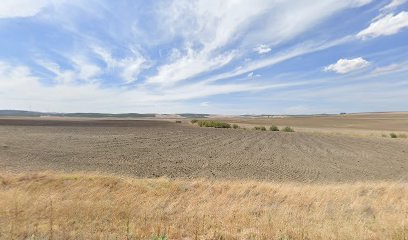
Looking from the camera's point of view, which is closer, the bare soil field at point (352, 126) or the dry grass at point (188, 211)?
the dry grass at point (188, 211)

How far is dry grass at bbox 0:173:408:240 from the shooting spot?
680 cm

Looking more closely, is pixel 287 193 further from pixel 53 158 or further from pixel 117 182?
pixel 53 158

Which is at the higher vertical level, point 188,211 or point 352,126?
point 188,211

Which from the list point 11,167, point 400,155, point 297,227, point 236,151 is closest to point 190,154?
point 236,151

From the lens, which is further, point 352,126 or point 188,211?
point 352,126

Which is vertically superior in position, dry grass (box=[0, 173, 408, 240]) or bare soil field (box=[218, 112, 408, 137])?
dry grass (box=[0, 173, 408, 240])

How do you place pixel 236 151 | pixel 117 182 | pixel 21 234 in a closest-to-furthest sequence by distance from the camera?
pixel 21 234 → pixel 117 182 → pixel 236 151

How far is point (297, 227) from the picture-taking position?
7465mm

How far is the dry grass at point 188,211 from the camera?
22.3 feet

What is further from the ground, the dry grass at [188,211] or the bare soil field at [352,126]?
the dry grass at [188,211]

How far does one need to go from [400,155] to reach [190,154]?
22063 mm

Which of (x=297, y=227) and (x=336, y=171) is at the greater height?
(x=297, y=227)

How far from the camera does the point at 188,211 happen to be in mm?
9102

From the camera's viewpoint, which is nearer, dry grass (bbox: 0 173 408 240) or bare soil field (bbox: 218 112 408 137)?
dry grass (bbox: 0 173 408 240)
